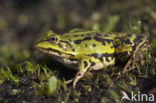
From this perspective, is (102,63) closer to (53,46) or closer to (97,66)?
(97,66)

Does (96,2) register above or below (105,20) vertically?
above

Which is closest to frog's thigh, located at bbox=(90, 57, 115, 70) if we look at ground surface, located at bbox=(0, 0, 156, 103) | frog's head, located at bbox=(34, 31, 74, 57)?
ground surface, located at bbox=(0, 0, 156, 103)

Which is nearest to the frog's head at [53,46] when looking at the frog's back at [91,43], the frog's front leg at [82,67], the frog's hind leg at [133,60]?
the frog's back at [91,43]

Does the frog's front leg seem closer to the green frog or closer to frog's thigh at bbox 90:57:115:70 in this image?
the green frog

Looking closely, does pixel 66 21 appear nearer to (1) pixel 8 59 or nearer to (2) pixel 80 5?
(2) pixel 80 5

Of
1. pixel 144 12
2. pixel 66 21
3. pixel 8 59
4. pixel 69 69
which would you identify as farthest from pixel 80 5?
pixel 69 69

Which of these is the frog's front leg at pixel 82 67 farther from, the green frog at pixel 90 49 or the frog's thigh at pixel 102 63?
the frog's thigh at pixel 102 63

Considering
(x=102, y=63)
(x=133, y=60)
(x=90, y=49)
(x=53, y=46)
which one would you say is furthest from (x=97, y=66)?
(x=53, y=46)
